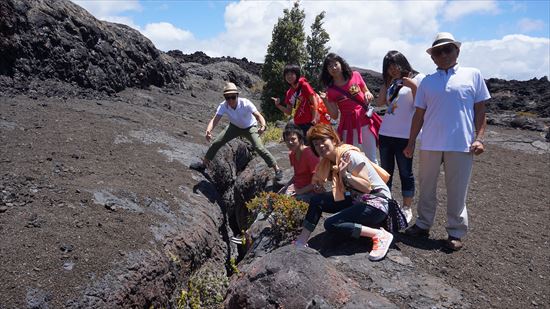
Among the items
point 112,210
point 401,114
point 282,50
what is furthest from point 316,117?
point 282,50

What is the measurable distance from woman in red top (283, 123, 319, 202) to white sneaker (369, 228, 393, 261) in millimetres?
1407

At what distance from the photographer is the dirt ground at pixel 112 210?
14.2 feet

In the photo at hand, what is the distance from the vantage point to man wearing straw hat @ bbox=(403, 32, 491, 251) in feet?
14.4

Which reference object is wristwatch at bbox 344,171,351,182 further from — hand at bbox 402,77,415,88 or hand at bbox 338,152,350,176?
hand at bbox 402,77,415,88

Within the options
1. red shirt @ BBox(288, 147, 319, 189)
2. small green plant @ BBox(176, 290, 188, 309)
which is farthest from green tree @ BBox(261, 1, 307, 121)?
small green plant @ BBox(176, 290, 188, 309)

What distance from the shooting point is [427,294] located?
4.11 m

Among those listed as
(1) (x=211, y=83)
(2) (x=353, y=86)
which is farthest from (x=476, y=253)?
(1) (x=211, y=83)

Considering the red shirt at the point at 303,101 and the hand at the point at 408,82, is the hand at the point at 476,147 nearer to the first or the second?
the hand at the point at 408,82

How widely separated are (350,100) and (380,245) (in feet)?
6.20

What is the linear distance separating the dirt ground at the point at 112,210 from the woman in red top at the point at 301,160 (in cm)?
137

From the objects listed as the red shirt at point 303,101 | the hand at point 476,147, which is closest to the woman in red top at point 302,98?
the red shirt at point 303,101

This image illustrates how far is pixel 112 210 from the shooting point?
562cm

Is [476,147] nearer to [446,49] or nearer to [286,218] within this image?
[446,49]

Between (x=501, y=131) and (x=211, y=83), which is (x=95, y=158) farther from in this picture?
(x=211, y=83)
